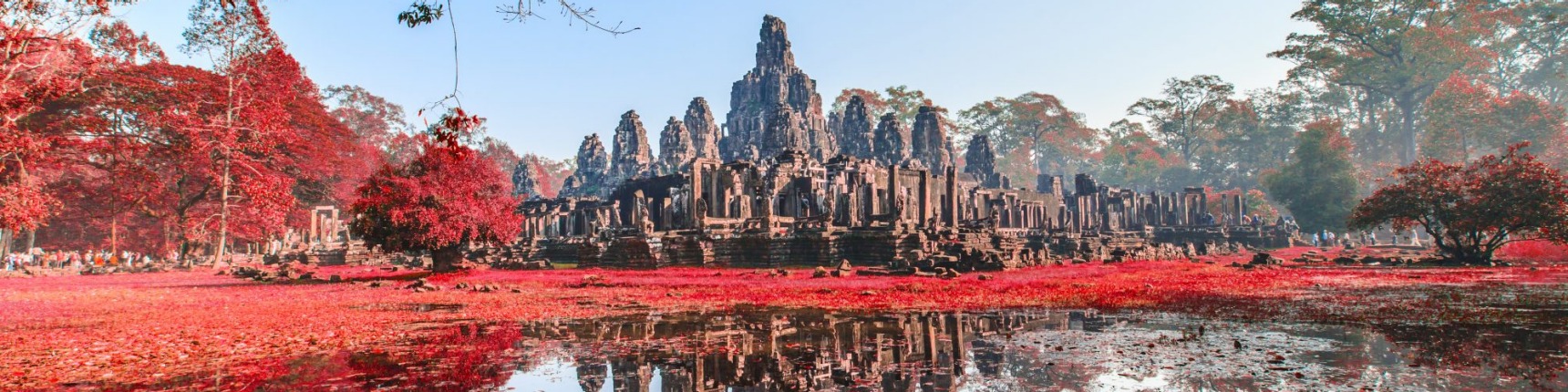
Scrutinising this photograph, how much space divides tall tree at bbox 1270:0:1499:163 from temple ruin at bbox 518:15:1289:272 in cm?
1699

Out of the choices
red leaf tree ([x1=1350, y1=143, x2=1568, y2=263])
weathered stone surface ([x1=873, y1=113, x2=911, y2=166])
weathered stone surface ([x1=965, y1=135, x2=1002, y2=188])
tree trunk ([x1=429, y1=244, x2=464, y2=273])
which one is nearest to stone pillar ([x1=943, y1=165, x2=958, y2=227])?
red leaf tree ([x1=1350, y1=143, x2=1568, y2=263])

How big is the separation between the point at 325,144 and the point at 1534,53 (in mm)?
106331

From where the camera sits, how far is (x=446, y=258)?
79.2 ft

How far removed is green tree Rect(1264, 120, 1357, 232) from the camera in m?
57.3

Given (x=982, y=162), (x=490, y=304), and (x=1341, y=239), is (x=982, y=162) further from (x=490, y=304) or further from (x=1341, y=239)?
(x=490, y=304)

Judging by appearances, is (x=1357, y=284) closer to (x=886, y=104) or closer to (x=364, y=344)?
(x=364, y=344)

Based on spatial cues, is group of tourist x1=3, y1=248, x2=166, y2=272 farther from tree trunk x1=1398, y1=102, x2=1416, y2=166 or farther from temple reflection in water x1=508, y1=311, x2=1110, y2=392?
tree trunk x1=1398, y1=102, x2=1416, y2=166

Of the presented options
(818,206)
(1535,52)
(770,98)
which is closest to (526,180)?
(770,98)

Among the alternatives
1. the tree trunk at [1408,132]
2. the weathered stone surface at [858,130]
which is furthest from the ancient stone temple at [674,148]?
the tree trunk at [1408,132]

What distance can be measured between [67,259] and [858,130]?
55987 mm

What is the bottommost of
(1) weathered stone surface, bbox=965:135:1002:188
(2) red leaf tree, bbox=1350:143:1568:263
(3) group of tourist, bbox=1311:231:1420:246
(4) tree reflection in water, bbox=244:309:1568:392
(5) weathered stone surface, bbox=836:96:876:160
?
(4) tree reflection in water, bbox=244:309:1568:392

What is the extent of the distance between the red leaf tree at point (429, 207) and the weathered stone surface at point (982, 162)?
188 feet

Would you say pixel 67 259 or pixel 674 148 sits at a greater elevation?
pixel 674 148

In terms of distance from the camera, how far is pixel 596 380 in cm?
643
